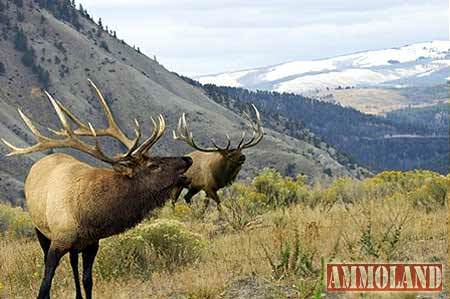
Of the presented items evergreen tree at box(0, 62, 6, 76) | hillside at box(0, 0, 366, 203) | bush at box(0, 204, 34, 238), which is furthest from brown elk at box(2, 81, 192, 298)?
evergreen tree at box(0, 62, 6, 76)

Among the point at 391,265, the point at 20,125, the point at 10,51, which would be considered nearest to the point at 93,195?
the point at 391,265

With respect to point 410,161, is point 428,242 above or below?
above

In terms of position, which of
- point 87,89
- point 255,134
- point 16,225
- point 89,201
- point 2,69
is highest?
point 2,69

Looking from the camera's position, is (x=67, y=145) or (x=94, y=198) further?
(x=67, y=145)

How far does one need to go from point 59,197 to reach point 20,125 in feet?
231

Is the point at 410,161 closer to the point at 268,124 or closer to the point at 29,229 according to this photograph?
the point at 268,124

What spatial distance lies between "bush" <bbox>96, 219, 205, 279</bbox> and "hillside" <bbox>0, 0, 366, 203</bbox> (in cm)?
6773

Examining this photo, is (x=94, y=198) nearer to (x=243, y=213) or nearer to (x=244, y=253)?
(x=244, y=253)

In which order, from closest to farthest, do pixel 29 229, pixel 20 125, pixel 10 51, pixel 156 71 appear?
pixel 29 229, pixel 20 125, pixel 10 51, pixel 156 71

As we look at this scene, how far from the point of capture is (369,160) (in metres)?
172

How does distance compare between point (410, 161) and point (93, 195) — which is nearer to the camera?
point (93, 195)

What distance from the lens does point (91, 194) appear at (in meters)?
6.71

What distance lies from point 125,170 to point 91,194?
410mm

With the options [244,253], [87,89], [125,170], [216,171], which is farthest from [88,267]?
[87,89]
